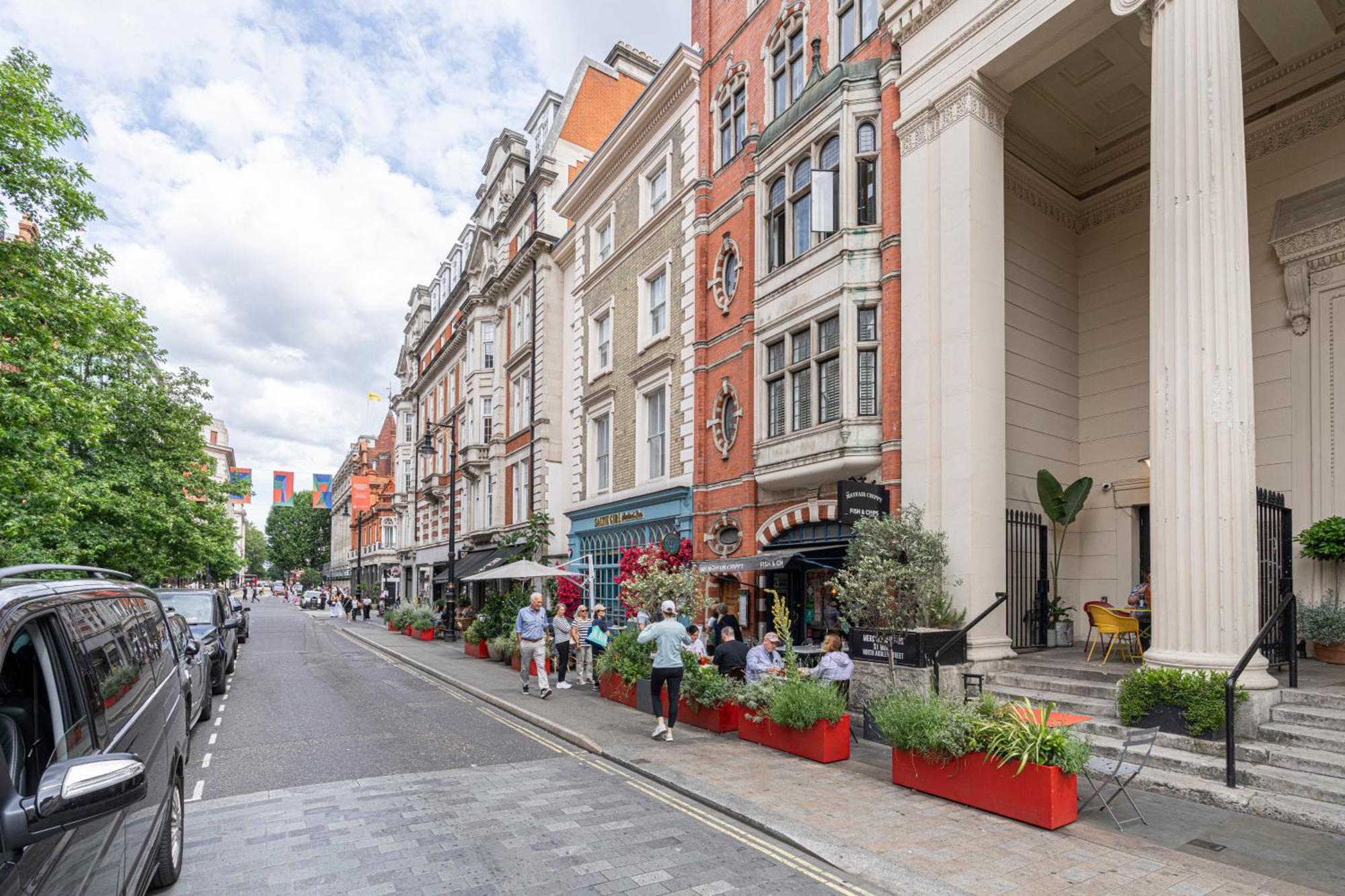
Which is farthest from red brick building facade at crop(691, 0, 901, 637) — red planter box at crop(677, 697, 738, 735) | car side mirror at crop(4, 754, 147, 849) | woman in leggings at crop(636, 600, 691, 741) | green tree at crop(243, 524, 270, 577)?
green tree at crop(243, 524, 270, 577)

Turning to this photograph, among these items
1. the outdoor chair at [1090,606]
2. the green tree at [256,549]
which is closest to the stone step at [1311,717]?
the outdoor chair at [1090,606]

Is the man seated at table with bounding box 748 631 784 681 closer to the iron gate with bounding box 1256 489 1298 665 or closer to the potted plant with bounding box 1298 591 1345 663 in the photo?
the iron gate with bounding box 1256 489 1298 665

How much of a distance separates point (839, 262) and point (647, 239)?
903 centimetres

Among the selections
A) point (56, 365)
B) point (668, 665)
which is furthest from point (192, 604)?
point (668, 665)

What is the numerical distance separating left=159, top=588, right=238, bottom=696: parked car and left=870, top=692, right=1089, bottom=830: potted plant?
1054 cm

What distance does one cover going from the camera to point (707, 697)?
35.8 feet

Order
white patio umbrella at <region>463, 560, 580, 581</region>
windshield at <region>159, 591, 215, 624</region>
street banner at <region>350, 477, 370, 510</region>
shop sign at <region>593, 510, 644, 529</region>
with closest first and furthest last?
windshield at <region>159, 591, 215, 624</region>, white patio umbrella at <region>463, 560, 580, 581</region>, shop sign at <region>593, 510, 644, 529</region>, street banner at <region>350, 477, 370, 510</region>

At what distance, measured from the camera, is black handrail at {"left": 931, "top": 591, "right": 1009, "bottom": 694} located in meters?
10.6

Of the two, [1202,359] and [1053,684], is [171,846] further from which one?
[1202,359]

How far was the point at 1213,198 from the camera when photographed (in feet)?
30.0

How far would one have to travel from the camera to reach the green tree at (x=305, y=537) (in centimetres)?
10638

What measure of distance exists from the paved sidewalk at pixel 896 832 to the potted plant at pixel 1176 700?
221cm

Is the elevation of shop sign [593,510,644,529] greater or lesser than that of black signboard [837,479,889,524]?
lesser

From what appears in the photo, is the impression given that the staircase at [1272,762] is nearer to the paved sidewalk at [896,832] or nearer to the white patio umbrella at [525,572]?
the paved sidewalk at [896,832]
